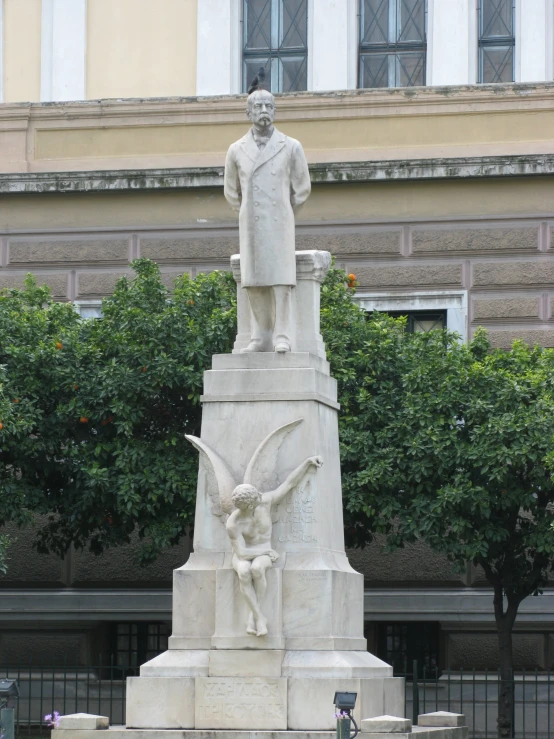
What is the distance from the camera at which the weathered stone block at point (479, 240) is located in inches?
1046

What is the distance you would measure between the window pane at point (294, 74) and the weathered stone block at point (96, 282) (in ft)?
14.1

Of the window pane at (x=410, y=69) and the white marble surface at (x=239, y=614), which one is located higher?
the window pane at (x=410, y=69)

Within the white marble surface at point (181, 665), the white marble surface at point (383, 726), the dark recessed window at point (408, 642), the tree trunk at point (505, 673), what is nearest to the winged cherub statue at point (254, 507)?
the white marble surface at point (181, 665)

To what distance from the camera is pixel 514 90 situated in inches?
1064

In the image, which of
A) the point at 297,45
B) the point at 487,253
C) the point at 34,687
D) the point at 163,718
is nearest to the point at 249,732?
→ the point at 163,718

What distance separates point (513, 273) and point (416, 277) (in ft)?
4.89

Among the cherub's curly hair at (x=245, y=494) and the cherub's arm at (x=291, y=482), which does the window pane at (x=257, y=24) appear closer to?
the cherub's arm at (x=291, y=482)

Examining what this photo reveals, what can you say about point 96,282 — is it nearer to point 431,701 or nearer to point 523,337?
point 523,337

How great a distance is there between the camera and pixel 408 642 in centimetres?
2548

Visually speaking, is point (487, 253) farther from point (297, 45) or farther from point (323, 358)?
point (323, 358)

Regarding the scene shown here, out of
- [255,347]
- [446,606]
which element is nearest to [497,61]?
[446,606]

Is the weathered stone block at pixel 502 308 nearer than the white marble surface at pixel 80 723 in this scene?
No

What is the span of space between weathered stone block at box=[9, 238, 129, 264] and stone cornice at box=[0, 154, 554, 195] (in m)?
0.83

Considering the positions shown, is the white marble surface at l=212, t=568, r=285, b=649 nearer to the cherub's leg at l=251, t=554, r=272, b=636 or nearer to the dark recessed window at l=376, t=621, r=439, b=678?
the cherub's leg at l=251, t=554, r=272, b=636
